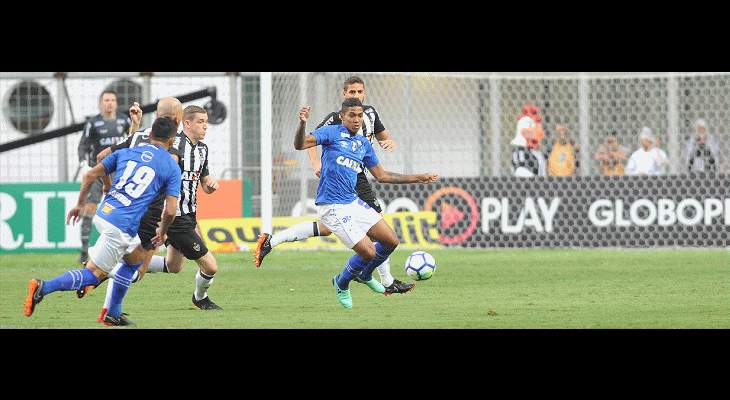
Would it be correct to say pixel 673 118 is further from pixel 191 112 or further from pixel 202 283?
pixel 202 283

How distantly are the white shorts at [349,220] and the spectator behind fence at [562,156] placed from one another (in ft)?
26.6

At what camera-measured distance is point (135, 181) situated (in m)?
9.27

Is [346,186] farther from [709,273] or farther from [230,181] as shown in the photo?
[230,181]

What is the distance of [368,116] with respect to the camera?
1175cm

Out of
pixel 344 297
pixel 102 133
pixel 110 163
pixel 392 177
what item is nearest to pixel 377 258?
pixel 344 297

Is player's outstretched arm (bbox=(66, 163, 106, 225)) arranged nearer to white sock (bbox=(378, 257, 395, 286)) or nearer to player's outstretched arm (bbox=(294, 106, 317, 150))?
player's outstretched arm (bbox=(294, 106, 317, 150))

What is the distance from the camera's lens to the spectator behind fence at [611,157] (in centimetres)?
1872

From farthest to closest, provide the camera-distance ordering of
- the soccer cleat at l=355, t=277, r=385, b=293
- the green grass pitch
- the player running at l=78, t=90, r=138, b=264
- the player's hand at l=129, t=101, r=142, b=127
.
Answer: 1. the player running at l=78, t=90, r=138, b=264
2. the soccer cleat at l=355, t=277, r=385, b=293
3. the player's hand at l=129, t=101, r=142, b=127
4. the green grass pitch

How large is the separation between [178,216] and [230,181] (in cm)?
753

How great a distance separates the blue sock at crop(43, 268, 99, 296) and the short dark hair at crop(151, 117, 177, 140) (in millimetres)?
1099

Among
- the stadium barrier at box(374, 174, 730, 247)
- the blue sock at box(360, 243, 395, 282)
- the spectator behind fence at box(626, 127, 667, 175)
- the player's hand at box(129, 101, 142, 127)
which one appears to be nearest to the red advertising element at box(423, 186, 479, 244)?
the stadium barrier at box(374, 174, 730, 247)

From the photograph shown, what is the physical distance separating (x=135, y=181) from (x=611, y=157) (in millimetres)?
10858

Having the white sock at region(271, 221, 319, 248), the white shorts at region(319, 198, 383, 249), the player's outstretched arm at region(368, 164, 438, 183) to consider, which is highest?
the player's outstretched arm at region(368, 164, 438, 183)

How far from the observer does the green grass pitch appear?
9.82 metres
